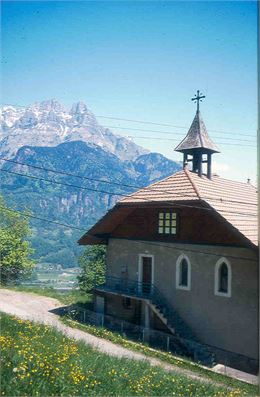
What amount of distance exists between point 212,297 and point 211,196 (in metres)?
5.46

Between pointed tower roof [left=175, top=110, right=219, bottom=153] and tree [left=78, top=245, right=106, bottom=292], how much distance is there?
1063 inches

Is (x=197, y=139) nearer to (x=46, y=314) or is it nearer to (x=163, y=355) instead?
(x=163, y=355)

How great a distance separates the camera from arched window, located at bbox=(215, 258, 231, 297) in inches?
781

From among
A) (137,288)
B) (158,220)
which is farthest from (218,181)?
(137,288)

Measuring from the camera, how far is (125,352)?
1859 centimetres

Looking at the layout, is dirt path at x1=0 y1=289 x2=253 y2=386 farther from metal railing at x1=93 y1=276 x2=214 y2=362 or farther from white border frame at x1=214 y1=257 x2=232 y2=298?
white border frame at x1=214 y1=257 x2=232 y2=298

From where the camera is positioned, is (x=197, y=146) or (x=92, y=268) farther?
(x=92, y=268)

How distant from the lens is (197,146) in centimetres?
2452

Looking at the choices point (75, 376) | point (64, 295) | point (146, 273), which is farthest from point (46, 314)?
→ point (75, 376)

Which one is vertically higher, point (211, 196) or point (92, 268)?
point (211, 196)

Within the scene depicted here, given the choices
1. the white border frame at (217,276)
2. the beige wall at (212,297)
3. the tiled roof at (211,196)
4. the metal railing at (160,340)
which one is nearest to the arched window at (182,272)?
the beige wall at (212,297)

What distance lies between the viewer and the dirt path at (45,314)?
18375mm

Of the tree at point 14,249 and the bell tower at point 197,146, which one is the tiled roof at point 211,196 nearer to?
the bell tower at point 197,146

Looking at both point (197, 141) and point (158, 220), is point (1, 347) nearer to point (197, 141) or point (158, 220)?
point (158, 220)
